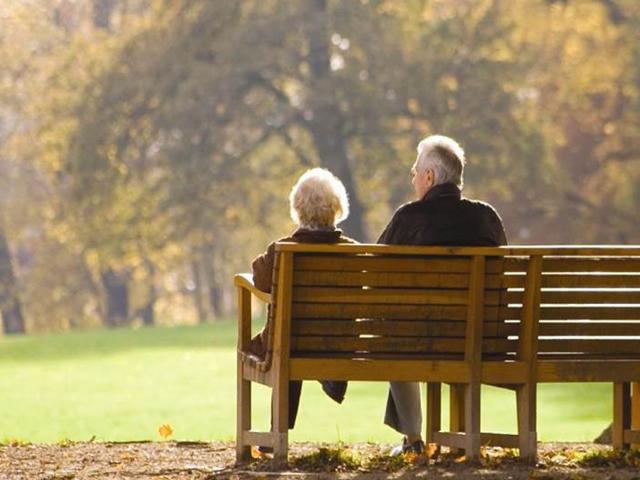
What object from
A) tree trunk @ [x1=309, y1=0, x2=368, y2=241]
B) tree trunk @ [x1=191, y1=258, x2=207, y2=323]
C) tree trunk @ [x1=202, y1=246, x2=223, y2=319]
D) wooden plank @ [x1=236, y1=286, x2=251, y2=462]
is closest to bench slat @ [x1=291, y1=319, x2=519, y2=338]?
wooden plank @ [x1=236, y1=286, x2=251, y2=462]

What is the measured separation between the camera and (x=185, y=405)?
60.2 feet

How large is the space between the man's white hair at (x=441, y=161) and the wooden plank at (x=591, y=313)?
70 centimetres

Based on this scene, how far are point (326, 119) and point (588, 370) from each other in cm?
3783

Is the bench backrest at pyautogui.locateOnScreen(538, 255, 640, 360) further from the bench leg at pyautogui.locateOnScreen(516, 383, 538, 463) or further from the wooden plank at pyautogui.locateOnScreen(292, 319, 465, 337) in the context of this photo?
the wooden plank at pyautogui.locateOnScreen(292, 319, 465, 337)

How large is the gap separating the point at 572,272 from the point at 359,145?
129 ft

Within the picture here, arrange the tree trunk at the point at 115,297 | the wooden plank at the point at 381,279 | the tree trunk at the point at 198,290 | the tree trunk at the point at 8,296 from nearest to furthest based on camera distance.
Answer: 1. the wooden plank at the point at 381,279
2. the tree trunk at the point at 8,296
3. the tree trunk at the point at 115,297
4. the tree trunk at the point at 198,290

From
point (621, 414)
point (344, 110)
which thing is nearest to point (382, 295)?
point (621, 414)

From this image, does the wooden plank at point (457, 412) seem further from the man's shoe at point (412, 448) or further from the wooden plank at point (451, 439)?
the man's shoe at point (412, 448)

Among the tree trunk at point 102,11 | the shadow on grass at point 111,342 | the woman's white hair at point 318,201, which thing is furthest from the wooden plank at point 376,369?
the tree trunk at point 102,11

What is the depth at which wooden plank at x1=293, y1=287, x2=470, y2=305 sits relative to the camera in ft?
25.7

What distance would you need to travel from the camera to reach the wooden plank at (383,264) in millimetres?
7797

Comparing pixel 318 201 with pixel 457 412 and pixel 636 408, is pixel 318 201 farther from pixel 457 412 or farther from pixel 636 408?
pixel 636 408

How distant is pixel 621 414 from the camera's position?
869 cm

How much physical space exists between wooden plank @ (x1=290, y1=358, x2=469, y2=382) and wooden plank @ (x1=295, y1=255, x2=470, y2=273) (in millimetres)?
393
